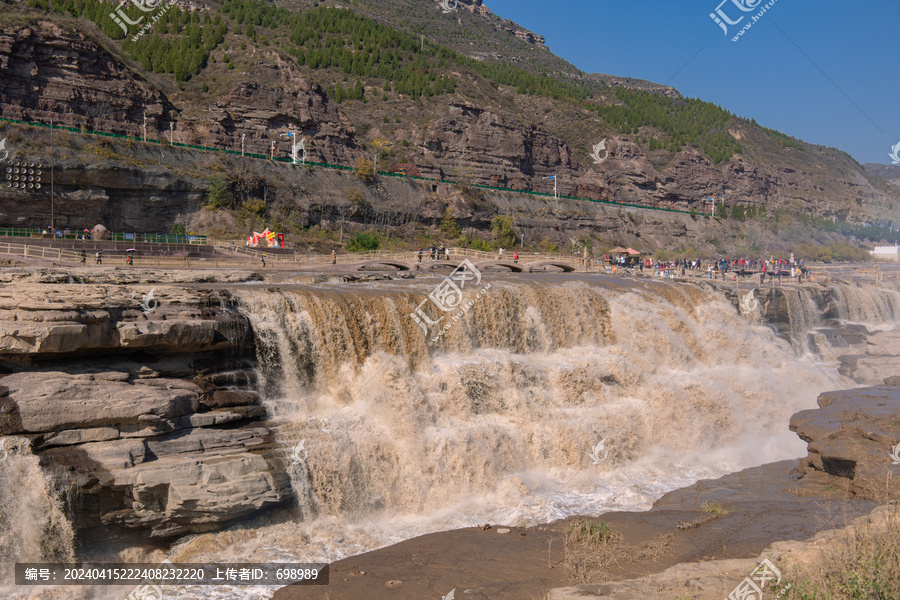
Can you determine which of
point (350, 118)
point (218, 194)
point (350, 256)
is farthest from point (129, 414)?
point (350, 118)

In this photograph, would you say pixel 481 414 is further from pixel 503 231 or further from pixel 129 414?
pixel 503 231

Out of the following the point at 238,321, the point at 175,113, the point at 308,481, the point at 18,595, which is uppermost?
the point at 175,113

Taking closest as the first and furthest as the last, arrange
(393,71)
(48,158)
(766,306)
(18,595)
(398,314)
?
1. (18,595)
2. (398,314)
3. (766,306)
4. (48,158)
5. (393,71)

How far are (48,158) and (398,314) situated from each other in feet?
104

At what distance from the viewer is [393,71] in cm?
9044

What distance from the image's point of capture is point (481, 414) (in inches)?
687

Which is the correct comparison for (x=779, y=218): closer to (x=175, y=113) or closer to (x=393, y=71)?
(x=393, y=71)

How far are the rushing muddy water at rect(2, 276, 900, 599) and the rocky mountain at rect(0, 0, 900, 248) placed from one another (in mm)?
30848

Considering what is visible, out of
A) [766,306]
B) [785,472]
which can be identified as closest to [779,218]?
[766,306]

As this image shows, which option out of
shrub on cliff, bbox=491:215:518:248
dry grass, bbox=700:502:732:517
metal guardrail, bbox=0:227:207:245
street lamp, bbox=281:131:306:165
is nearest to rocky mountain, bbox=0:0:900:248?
street lamp, bbox=281:131:306:165

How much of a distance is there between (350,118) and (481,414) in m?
69.2

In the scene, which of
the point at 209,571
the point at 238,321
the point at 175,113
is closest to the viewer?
the point at 209,571

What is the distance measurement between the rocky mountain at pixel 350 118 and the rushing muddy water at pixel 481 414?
30.8 m

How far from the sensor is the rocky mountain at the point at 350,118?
4750cm
